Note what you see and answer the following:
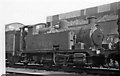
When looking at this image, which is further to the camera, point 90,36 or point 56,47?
point 56,47

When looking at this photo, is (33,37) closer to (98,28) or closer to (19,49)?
(19,49)

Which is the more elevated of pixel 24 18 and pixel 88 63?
pixel 24 18

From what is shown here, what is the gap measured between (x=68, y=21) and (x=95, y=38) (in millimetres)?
1976

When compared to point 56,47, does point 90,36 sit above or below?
above

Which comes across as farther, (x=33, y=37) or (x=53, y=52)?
(x=33, y=37)

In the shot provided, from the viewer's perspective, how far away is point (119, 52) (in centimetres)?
619

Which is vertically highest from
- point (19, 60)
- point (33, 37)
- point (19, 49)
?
point (33, 37)

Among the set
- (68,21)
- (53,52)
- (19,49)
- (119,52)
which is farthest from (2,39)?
(19,49)

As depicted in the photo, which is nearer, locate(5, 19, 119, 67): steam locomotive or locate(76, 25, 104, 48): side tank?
locate(5, 19, 119, 67): steam locomotive

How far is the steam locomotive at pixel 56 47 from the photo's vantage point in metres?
7.53

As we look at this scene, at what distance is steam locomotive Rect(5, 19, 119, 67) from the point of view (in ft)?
24.7

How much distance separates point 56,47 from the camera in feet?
28.6

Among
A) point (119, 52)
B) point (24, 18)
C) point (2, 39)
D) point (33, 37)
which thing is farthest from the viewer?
point (33, 37)

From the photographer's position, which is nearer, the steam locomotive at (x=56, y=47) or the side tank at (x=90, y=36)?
the steam locomotive at (x=56, y=47)
